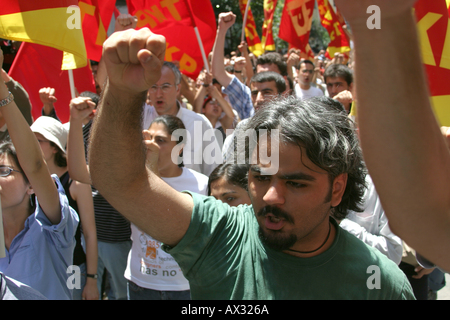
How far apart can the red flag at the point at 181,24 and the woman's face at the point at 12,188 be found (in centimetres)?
223

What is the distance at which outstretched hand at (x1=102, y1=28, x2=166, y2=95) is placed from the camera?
85 centimetres

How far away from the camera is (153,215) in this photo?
1.08 meters

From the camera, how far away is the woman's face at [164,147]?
8.69 ft

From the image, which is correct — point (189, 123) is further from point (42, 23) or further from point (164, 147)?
point (42, 23)

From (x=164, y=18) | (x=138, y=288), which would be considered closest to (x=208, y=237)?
(x=138, y=288)

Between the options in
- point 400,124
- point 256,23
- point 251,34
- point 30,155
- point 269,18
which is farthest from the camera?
point 256,23

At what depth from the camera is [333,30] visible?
288 inches

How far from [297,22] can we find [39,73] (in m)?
4.33

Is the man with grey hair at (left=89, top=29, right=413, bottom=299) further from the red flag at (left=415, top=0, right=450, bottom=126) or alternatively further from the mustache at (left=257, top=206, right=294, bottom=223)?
the red flag at (left=415, top=0, right=450, bottom=126)

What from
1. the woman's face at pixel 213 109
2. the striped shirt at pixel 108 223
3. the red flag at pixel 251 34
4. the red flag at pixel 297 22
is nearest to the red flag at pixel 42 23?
the striped shirt at pixel 108 223

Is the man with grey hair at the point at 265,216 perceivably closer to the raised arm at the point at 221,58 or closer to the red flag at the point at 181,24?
the raised arm at the point at 221,58

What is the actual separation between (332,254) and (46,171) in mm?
1444

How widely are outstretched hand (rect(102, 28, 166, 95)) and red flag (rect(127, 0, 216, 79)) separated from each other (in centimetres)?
309

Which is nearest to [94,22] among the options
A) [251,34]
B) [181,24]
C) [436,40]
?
[181,24]
